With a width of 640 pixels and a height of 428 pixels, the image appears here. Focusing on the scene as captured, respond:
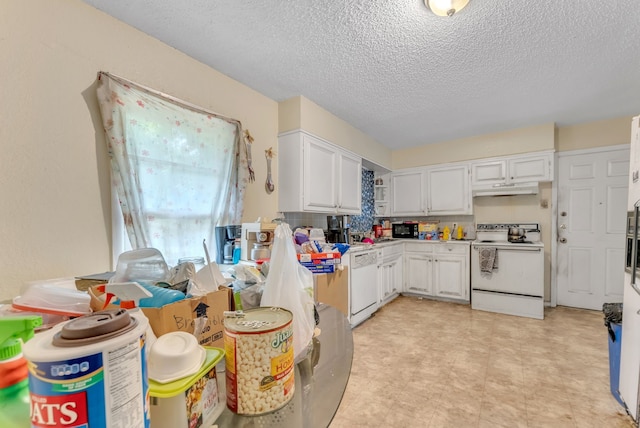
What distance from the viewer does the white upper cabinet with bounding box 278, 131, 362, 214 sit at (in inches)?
109

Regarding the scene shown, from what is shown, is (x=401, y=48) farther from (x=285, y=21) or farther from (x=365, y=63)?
A: (x=285, y=21)

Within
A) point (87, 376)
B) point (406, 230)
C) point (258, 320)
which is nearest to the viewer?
point (87, 376)

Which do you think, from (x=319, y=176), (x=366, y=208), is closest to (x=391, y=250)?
(x=366, y=208)

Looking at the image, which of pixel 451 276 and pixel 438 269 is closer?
pixel 451 276

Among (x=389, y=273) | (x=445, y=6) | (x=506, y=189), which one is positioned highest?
(x=445, y=6)

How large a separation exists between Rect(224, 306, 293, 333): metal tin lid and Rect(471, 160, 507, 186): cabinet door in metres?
4.14

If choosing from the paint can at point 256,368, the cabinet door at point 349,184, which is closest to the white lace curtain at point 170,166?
the cabinet door at point 349,184

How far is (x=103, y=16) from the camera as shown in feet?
5.44

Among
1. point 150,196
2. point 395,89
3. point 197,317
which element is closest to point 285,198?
point 150,196

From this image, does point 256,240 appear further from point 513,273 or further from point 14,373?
point 513,273

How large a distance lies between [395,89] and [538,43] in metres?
1.07

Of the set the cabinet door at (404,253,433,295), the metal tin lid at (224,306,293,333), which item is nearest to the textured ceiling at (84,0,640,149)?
the metal tin lid at (224,306,293,333)

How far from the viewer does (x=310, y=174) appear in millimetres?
2879

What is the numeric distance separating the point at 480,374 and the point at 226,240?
225cm
